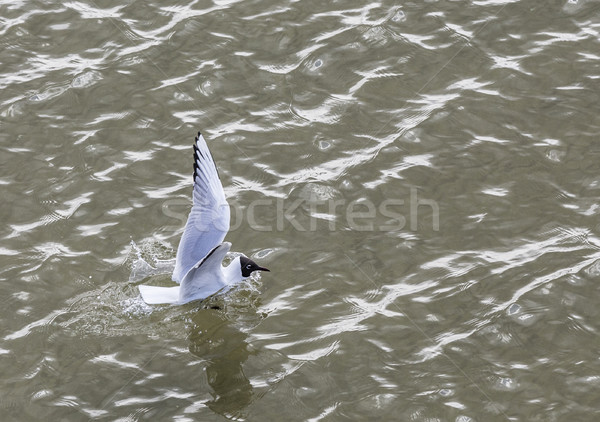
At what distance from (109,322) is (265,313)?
4.72 feet

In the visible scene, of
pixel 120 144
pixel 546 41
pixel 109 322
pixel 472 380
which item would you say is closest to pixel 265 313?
pixel 109 322

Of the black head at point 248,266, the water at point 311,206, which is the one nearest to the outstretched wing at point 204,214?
the black head at point 248,266

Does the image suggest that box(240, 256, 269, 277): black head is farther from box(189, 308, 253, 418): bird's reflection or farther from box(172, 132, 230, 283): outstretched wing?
box(189, 308, 253, 418): bird's reflection

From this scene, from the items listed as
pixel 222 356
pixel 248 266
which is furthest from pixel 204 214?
pixel 222 356

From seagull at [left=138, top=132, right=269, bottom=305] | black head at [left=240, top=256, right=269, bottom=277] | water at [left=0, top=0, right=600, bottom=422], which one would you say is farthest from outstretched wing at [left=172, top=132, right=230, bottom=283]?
water at [left=0, top=0, right=600, bottom=422]

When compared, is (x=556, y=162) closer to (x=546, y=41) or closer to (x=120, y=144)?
(x=546, y=41)

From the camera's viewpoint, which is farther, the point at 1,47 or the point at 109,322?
the point at 1,47

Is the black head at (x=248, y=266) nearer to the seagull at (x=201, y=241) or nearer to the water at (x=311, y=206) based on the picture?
the seagull at (x=201, y=241)

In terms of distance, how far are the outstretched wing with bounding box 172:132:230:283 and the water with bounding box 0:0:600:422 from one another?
0.61 metres

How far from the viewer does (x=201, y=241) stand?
784 centimetres

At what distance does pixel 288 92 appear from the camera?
9.98m

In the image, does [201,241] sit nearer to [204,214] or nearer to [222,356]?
[204,214]

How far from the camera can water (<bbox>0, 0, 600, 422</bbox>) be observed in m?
7.06

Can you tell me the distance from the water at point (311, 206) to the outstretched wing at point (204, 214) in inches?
24.2
